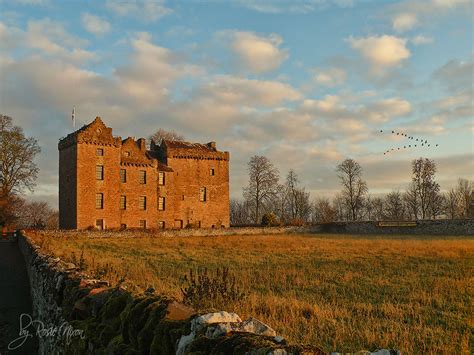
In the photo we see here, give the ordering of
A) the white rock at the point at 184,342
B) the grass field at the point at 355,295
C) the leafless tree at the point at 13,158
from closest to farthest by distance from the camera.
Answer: the white rock at the point at 184,342
the grass field at the point at 355,295
the leafless tree at the point at 13,158

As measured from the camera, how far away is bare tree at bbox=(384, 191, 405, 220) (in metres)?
94.5

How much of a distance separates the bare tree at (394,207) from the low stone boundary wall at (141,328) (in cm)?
9354

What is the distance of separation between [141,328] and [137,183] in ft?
154

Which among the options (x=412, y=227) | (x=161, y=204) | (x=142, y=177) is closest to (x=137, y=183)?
(x=142, y=177)

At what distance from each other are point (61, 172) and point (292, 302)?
44344 millimetres

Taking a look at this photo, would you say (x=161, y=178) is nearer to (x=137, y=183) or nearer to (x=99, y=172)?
(x=137, y=183)

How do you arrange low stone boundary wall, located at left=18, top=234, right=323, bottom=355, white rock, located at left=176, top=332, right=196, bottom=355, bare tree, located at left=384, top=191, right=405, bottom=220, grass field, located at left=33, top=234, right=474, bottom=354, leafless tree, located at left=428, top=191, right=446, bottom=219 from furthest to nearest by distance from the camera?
bare tree, located at left=384, top=191, right=405, bottom=220 → leafless tree, located at left=428, top=191, right=446, bottom=219 → grass field, located at left=33, top=234, right=474, bottom=354 → white rock, located at left=176, top=332, right=196, bottom=355 → low stone boundary wall, located at left=18, top=234, right=323, bottom=355

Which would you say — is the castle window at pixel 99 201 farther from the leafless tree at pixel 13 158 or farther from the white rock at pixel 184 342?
the white rock at pixel 184 342

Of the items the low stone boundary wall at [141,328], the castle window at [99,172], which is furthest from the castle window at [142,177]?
the low stone boundary wall at [141,328]

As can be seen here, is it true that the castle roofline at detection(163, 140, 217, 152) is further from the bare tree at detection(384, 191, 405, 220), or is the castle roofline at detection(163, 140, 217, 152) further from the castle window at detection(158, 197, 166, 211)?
the bare tree at detection(384, 191, 405, 220)

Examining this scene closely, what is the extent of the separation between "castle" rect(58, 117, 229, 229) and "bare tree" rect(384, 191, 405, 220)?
170 feet

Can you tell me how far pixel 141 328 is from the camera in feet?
13.0

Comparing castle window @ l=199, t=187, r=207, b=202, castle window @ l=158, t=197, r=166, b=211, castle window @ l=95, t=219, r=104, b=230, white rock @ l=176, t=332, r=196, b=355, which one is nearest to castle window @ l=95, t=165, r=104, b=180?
castle window @ l=95, t=219, r=104, b=230

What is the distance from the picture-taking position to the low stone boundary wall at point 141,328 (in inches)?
115
